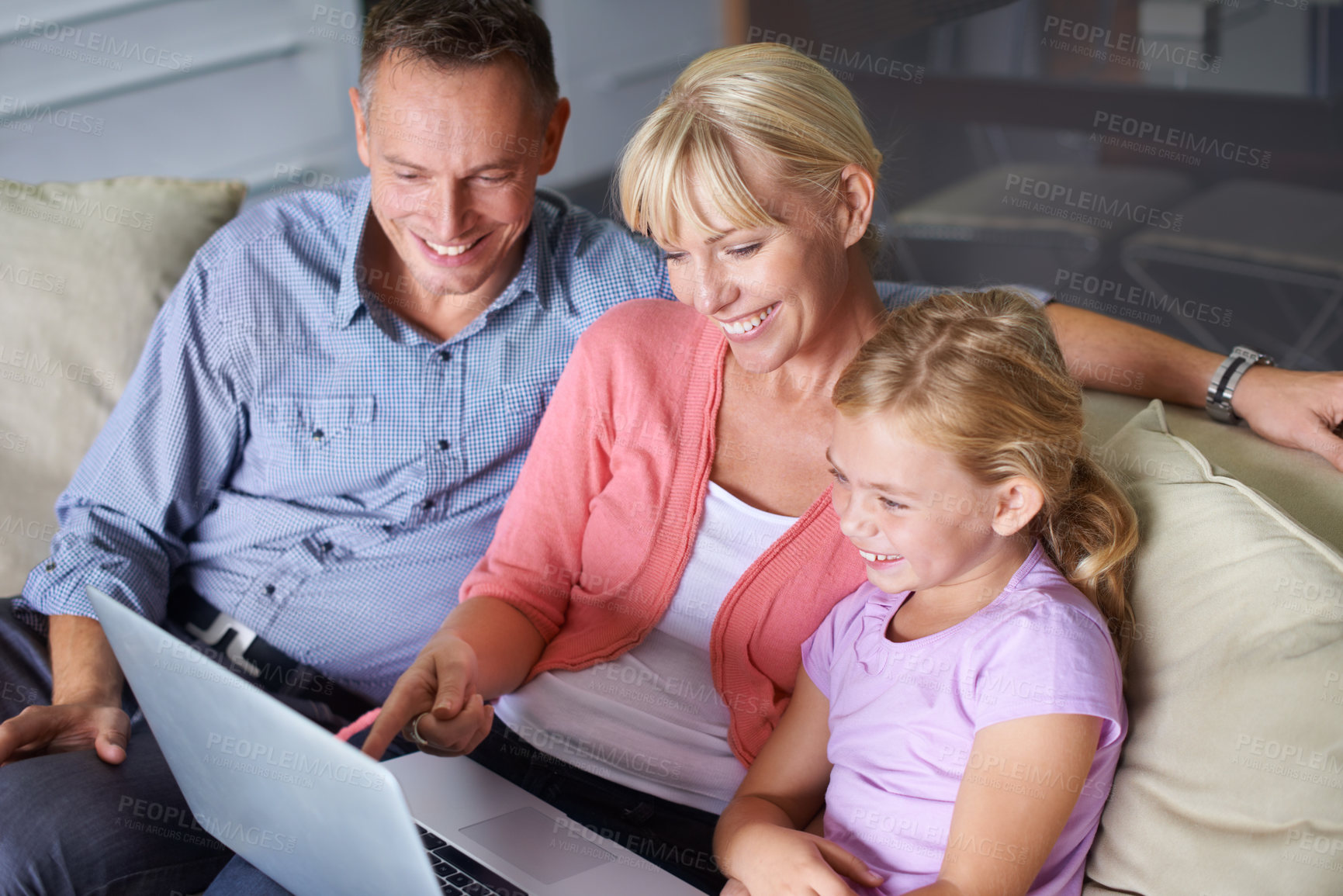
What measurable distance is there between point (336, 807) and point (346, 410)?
2.64 ft

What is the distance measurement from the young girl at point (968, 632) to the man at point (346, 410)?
16.8 inches

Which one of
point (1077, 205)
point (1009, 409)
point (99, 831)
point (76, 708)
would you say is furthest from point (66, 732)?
point (1077, 205)

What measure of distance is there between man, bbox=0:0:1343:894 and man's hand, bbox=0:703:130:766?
5 centimetres

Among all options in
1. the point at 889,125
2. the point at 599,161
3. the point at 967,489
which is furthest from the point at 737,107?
the point at 599,161

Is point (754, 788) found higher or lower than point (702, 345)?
lower

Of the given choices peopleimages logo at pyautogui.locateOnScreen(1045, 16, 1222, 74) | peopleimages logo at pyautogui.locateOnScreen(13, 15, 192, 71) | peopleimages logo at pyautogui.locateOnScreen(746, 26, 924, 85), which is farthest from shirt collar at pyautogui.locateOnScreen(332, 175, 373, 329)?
peopleimages logo at pyautogui.locateOnScreen(1045, 16, 1222, 74)

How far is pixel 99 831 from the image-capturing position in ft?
4.04

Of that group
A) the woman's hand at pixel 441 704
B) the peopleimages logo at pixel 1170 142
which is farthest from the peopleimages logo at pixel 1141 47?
the woman's hand at pixel 441 704

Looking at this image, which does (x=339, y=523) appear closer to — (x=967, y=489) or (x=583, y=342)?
(x=583, y=342)

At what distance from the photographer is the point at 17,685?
147 cm

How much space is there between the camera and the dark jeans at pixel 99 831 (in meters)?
1.21

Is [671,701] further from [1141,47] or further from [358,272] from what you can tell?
[1141,47]

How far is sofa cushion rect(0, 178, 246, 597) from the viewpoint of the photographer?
1.67 meters

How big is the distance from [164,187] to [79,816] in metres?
1.00
